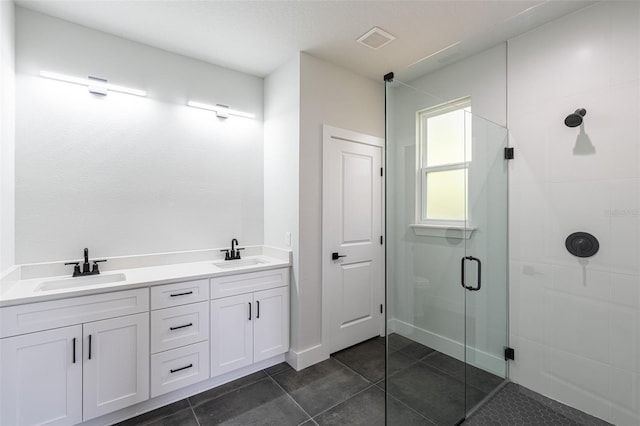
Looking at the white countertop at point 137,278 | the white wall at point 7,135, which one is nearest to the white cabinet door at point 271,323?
the white countertop at point 137,278

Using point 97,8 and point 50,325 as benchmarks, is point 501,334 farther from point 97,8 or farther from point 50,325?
point 97,8

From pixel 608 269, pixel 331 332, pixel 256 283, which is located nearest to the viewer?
pixel 608 269

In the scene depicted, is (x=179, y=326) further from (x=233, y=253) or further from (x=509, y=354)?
(x=509, y=354)

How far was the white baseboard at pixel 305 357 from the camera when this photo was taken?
248cm

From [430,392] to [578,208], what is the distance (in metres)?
1.60

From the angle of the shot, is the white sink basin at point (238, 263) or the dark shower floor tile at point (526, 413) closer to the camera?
the dark shower floor tile at point (526, 413)

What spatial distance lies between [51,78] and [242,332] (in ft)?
7.99

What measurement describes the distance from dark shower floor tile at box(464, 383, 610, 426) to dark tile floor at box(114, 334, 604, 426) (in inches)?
1.7

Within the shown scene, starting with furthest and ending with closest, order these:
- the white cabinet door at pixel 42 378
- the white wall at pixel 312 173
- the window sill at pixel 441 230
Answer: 1. the white wall at pixel 312 173
2. the window sill at pixel 441 230
3. the white cabinet door at pixel 42 378

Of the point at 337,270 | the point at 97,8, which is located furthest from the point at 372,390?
the point at 97,8

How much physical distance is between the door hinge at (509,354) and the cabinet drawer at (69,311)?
276cm

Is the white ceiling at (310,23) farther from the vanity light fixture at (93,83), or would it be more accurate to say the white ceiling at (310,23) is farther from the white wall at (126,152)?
the vanity light fixture at (93,83)

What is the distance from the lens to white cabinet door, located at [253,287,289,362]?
240 centimetres

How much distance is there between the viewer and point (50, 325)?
1.62 meters
